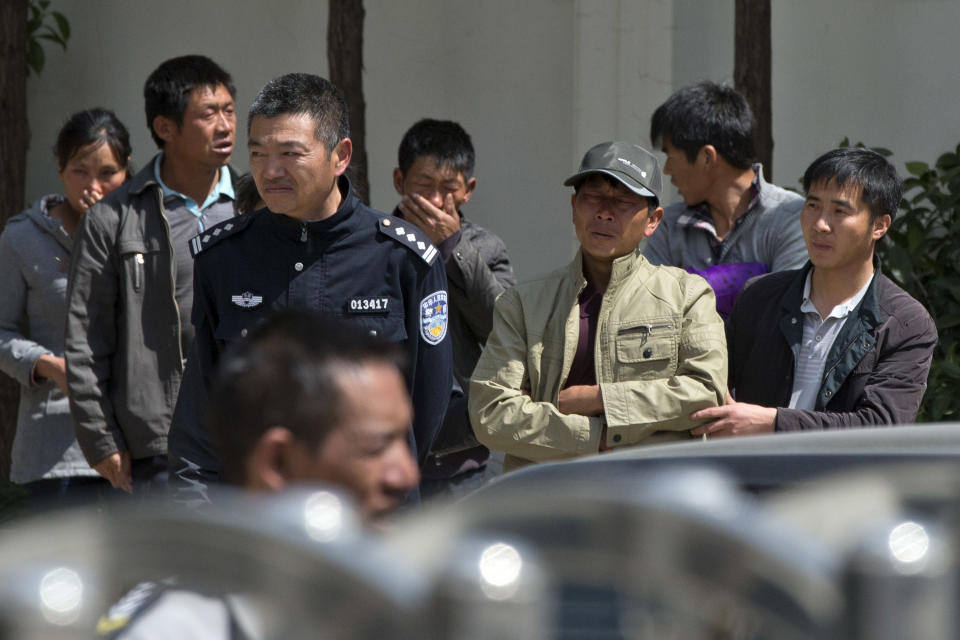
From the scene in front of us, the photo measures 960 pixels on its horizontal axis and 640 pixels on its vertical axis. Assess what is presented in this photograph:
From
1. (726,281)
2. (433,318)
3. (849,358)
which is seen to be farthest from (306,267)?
(849,358)

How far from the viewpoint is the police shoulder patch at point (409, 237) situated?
3.26m

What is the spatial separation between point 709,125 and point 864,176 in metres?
0.64

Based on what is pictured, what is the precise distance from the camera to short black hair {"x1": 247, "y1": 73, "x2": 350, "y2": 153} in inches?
127

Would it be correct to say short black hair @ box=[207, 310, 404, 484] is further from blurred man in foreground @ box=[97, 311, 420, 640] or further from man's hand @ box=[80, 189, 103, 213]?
man's hand @ box=[80, 189, 103, 213]

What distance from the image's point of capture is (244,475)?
1516 mm

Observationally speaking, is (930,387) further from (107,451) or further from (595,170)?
(107,451)

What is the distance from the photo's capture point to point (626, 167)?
3.49m

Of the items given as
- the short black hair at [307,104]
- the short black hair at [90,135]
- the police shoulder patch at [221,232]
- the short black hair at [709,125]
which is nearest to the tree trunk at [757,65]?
the short black hair at [709,125]

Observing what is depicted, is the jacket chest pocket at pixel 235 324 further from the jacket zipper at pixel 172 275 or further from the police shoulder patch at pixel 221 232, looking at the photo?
the jacket zipper at pixel 172 275

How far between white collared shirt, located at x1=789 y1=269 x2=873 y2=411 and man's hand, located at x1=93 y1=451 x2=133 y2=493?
203cm

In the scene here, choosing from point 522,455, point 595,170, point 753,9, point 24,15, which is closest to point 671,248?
point 595,170

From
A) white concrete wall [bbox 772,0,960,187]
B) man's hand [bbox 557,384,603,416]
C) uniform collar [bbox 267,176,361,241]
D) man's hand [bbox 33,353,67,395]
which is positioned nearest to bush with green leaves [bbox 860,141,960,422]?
white concrete wall [bbox 772,0,960,187]

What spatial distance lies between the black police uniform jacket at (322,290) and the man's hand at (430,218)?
82 centimetres

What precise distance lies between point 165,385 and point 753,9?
10.6ft
